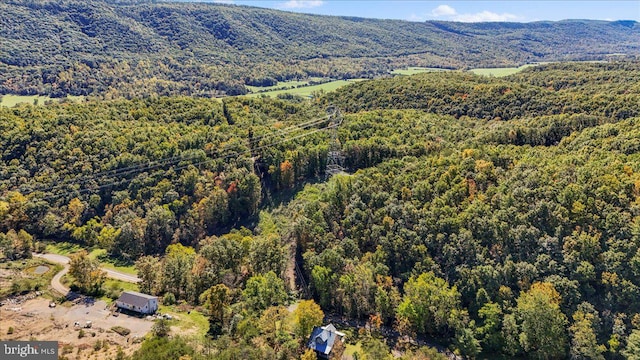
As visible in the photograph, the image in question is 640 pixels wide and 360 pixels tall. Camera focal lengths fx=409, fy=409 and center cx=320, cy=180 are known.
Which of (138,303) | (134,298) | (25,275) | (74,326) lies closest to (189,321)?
(138,303)

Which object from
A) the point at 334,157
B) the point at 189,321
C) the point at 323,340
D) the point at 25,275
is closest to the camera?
the point at 323,340

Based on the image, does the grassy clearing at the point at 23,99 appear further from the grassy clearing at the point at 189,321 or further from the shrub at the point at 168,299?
the grassy clearing at the point at 189,321

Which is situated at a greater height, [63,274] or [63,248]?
[63,274]

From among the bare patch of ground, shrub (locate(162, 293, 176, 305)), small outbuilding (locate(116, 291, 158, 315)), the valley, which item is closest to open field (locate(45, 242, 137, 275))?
the valley

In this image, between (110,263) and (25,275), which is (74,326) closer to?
(25,275)

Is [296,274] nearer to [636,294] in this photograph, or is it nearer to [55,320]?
[55,320]

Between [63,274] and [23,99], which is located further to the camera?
[23,99]

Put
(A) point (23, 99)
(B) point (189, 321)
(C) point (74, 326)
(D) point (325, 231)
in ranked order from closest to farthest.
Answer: (C) point (74, 326) → (B) point (189, 321) → (D) point (325, 231) → (A) point (23, 99)

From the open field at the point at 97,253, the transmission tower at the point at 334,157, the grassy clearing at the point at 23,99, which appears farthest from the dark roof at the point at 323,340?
the grassy clearing at the point at 23,99

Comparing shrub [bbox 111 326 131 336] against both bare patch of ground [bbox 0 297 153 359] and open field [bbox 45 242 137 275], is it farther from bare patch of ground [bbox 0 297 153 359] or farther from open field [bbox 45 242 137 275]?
open field [bbox 45 242 137 275]
